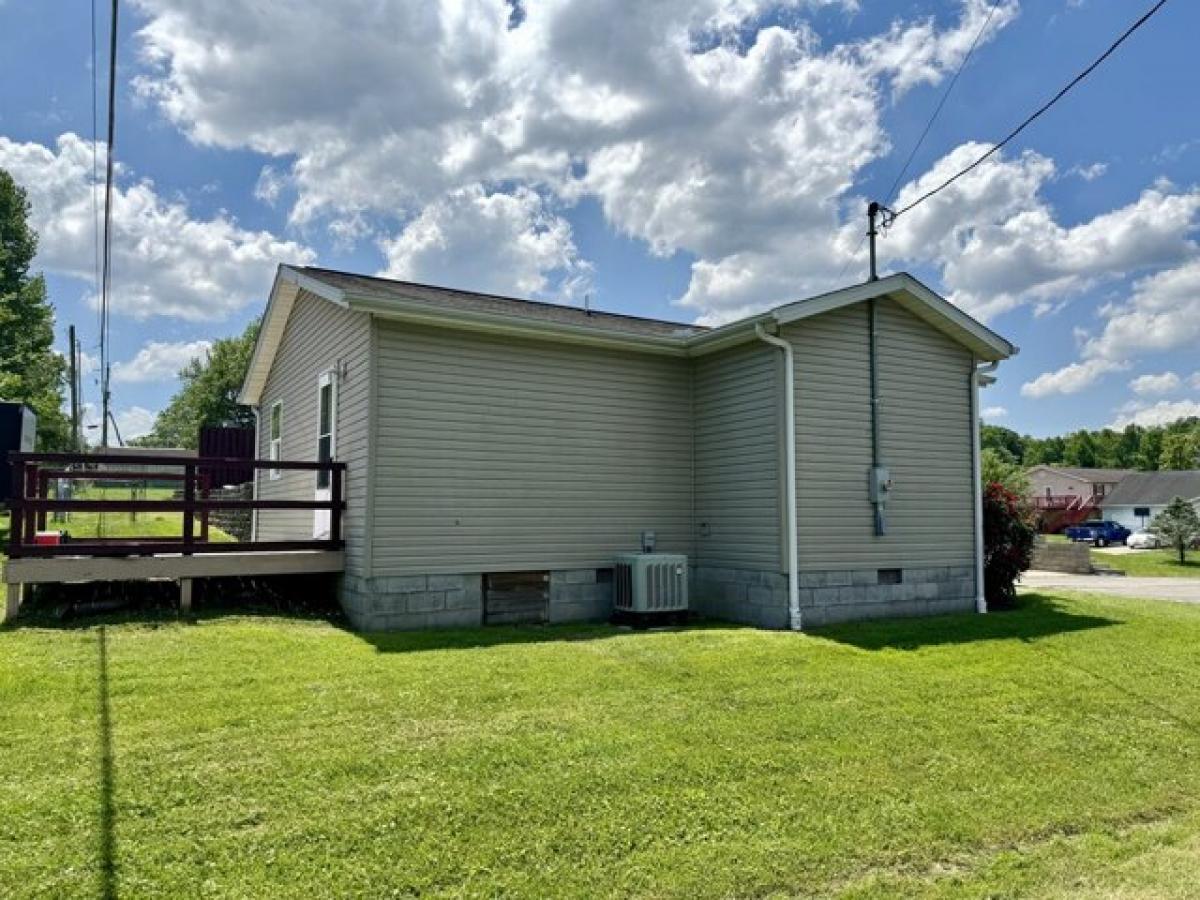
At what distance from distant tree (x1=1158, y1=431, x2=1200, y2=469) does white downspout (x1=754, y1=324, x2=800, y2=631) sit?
→ 2515 inches

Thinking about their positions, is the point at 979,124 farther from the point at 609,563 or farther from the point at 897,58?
the point at 609,563

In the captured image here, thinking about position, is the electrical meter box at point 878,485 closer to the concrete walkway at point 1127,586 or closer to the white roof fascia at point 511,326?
the white roof fascia at point 511,326

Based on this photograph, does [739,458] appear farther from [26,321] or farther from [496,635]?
[26,321]

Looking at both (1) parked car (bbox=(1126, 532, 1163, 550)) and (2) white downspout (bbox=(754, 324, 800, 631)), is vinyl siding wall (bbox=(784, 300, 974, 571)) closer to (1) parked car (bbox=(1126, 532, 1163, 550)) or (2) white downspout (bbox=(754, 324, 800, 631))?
(2) white downspout (bbox=(754, 324, 800, 631))

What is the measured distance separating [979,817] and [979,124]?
A: 8.93m

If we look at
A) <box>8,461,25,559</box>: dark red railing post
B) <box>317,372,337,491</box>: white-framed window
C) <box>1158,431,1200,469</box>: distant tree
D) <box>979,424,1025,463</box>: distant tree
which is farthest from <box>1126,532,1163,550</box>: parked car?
<box>979,424,1025,463</box>: distant tree

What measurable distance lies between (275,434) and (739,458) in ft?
26.5

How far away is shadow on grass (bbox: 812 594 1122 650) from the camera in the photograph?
26.1ft

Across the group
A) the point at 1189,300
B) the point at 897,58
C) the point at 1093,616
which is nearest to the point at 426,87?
the point at 897,58

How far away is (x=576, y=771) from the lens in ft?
13.5

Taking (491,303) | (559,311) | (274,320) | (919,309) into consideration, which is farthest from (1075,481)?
(274,320)

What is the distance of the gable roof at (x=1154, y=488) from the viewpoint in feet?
164

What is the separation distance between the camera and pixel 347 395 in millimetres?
8984

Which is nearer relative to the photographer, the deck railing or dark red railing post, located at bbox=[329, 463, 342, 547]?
the deck railing
